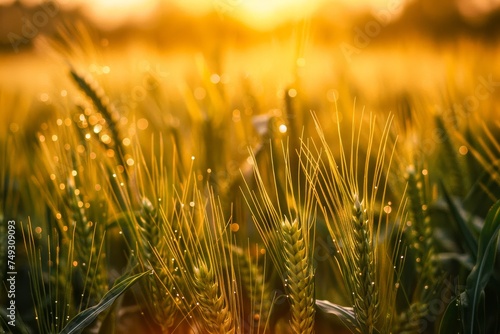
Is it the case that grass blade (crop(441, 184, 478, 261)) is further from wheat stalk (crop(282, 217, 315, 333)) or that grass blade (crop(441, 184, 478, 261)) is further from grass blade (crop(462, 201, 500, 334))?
wheat stalk (crop(282, 217, 315, 333))

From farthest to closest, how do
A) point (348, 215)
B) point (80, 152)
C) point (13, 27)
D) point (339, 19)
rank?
1. point (339, 19)
2. point (13, 27)
3. point (80, 152)
4. point (348, 215)

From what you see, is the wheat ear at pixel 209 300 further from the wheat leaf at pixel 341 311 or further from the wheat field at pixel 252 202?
the wheat leaf at pixel 341 311

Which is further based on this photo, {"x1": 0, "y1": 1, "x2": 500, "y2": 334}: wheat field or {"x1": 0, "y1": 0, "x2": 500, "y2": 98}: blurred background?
{"x1": 0, "y1": 0, "x2": 500, "y2": 98}: blurred background

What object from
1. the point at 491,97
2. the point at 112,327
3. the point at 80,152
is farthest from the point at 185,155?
the point at 491,97

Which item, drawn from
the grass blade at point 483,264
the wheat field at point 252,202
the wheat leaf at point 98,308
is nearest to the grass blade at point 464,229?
the wheat field at point 252,202

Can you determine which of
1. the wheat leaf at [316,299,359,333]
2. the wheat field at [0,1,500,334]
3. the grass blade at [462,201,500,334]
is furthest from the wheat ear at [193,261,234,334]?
the grass blade at [462,201,500,334]

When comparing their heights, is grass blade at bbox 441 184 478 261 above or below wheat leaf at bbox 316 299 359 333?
above

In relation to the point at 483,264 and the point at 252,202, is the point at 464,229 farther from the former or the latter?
the point at 252,202

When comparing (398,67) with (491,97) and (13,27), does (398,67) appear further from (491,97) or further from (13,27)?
(13,27)
